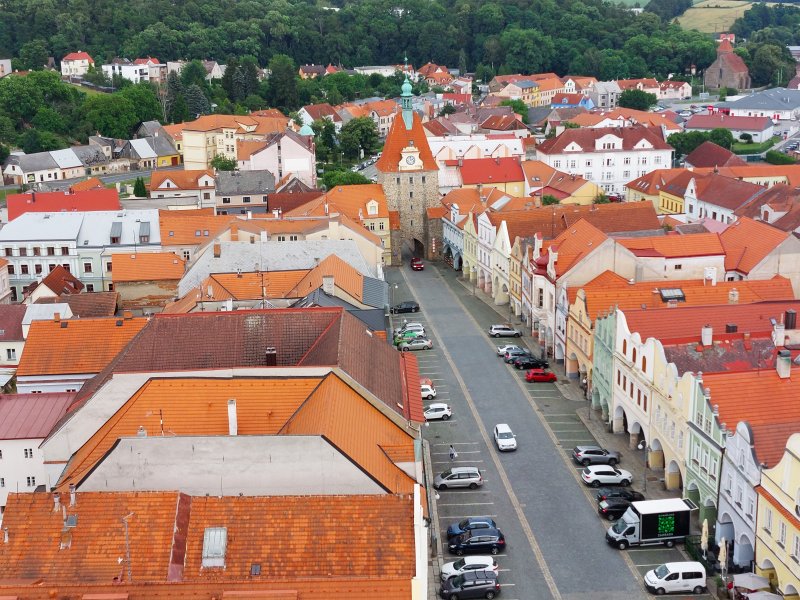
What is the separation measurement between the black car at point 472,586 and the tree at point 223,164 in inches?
3251

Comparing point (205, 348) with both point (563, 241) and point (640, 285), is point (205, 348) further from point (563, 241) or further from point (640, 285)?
point (563, 241)

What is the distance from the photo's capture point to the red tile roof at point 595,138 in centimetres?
10681

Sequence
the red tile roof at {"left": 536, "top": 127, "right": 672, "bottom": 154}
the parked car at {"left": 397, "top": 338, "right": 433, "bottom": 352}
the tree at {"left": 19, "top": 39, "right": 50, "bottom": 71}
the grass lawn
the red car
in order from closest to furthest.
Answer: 1. the red car
2. the parked car at {"left": 397, "top": 338, "right": 433, "bottom": 352}
3. the red tile roof at {"left": 536, "top": 127, "right": 672, "bottom": 154}
4. the grass lawn
5. the tree at {"left": 19, "top": 39, "right": 50, "bottom": 71}

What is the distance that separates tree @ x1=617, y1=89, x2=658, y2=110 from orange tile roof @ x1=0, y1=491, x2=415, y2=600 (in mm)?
149583

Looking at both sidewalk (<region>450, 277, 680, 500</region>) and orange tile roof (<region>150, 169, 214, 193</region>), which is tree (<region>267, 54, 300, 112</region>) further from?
sidewalk (<region>450, 277, 680, 500</region>)

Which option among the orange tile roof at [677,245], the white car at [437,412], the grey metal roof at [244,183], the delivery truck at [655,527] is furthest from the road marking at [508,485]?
the grey metal roof at [244,183]

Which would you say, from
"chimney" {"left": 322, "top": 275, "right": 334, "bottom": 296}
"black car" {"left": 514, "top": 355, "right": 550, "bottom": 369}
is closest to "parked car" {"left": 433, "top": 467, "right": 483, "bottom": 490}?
"chimney" {"left": 322, "top": 275, "right": 334, "bottom": 296}

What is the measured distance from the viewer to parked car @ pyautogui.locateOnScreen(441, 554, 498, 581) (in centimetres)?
3425

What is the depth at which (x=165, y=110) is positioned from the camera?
507 ft

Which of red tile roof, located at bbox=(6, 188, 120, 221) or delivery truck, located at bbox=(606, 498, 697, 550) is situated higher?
red tile roof, located at bbox=(6, 188, 120, 221)

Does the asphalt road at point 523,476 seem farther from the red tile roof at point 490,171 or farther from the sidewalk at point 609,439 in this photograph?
the red tile roof at point 490,171

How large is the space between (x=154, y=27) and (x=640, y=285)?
139893 mm

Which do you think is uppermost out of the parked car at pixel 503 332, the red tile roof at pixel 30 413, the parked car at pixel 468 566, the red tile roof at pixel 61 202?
the red tile roof at pixel 30 413

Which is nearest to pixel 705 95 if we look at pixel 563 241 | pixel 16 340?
pixel 563 241
